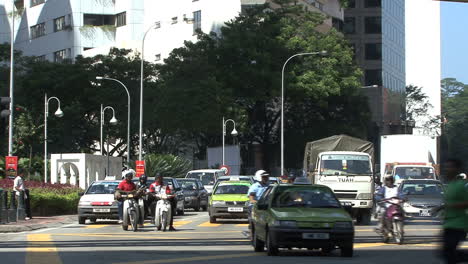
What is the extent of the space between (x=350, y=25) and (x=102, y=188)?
78450 mm

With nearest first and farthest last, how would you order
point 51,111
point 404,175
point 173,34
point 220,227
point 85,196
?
point 220,227 < point 85,196 < point 404,175 < point 51,111 < point 173,34

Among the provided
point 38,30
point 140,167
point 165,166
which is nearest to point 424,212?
point 140,167

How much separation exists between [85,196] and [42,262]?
15677 millimetres

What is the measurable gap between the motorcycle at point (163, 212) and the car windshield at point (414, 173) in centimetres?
1532

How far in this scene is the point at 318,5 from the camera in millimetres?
92062

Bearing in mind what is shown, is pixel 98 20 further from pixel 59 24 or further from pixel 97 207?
pixel 97 207

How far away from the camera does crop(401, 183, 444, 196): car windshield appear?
34.1 m

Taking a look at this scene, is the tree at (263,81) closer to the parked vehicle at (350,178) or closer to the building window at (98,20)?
the building window at (98,20)

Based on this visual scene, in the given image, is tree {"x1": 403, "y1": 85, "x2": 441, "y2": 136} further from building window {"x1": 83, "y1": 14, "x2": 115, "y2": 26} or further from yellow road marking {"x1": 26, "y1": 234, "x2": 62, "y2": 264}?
yellow road marking {"x1": 26, "y1": 234, "x2": 62, "y2": 264}

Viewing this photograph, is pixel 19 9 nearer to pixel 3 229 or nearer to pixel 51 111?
pixel 51 111

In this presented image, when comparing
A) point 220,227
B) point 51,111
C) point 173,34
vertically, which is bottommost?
point 220,227

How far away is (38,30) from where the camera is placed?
9981cm

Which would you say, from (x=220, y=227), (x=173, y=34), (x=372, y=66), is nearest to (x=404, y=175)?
(x=220, y=227)

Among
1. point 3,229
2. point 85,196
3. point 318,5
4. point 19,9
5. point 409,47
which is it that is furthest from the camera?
point 409,47
